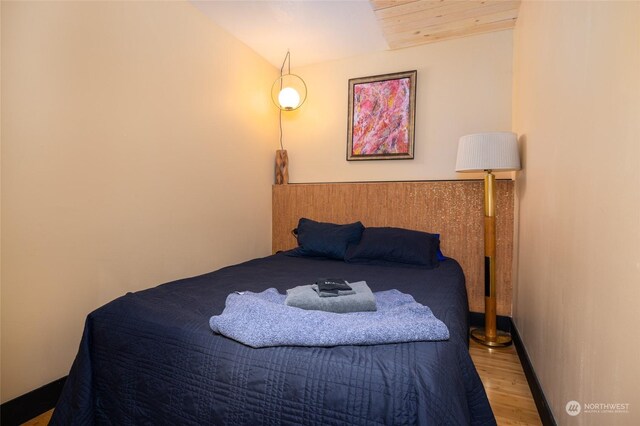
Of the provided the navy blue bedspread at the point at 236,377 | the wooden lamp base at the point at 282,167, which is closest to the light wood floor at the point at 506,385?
the navy blue bedspread at the point at 236,377

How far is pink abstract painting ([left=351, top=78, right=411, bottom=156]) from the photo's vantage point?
293cm

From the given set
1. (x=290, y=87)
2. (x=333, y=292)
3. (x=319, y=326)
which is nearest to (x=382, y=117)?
(x=290, y=87)

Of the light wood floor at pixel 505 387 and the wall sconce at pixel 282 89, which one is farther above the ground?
the wall sconce at pixel 282 89

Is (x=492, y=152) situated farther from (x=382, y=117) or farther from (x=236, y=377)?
(x=236, y=377)

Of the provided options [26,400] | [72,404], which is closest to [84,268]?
[26,400]

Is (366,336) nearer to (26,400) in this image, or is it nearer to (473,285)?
(26,400)

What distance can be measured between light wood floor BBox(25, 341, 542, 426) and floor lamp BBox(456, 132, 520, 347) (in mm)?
136

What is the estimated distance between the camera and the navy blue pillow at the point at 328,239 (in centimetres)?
254

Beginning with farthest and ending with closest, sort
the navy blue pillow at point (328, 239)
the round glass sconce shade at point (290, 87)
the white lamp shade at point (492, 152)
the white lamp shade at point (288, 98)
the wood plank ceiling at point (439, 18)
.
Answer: the round glass sconce shade at point (290, 87)
the white lamp shade at point (288, 98)
the navy blue pillow at point (328, 239)
the wood plank ceiling at point (439, 18)
the white lamp shade at point (492, 152)

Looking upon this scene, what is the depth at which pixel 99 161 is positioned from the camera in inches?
69.1

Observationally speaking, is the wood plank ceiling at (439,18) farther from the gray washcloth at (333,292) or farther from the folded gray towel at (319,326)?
the folded gray towel at (319,326)

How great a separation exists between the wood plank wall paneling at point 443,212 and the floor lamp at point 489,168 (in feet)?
0.76

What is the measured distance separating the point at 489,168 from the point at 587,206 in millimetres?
1233

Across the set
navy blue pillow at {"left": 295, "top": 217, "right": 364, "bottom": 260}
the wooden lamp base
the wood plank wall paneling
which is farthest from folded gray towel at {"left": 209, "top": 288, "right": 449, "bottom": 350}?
the wooden lamp base
